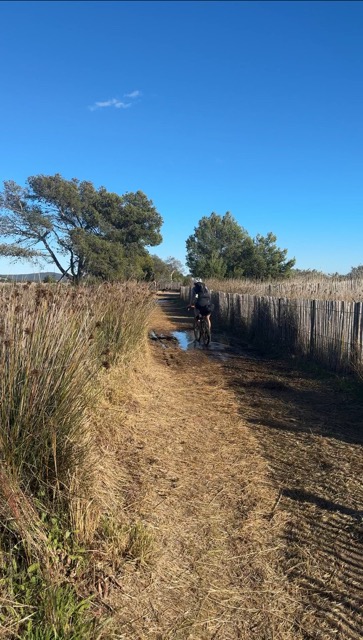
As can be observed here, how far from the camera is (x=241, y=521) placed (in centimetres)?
327

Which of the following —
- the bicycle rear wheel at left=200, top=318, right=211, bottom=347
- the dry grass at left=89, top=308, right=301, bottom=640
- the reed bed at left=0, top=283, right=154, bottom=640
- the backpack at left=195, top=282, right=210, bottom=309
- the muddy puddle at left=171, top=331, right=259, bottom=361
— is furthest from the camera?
the bicycle rear wheel at left=200, top=318, right=211, bottom=347

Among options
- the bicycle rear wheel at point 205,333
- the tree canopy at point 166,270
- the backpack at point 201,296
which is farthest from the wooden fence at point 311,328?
the tree canopy at point 166,270

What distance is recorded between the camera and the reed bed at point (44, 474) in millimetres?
2053

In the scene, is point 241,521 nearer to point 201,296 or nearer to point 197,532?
point 197,532

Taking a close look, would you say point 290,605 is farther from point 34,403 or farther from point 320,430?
point 320,430

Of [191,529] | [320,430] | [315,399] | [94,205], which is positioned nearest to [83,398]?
[191,529]

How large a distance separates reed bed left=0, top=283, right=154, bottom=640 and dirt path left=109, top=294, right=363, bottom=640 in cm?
35

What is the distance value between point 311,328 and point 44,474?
793 cm

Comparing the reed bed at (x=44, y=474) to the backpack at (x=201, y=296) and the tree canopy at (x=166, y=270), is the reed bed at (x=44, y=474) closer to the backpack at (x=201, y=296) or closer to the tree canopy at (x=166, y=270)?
the backpack at (x=201, y=296)

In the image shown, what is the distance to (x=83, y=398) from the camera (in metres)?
3.28

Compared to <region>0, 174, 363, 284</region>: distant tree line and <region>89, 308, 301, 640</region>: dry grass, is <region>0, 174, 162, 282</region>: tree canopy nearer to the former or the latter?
<region>0, 174, 363, 284</region>: distant tree line

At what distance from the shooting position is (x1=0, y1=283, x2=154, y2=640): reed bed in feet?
6.73

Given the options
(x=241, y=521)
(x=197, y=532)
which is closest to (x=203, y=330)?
(x=241, y=521)

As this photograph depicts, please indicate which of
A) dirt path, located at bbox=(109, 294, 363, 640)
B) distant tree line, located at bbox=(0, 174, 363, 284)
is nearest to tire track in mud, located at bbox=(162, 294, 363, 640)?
dirt path, located at bbox=(109, 294, 363, 640)
